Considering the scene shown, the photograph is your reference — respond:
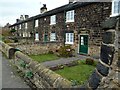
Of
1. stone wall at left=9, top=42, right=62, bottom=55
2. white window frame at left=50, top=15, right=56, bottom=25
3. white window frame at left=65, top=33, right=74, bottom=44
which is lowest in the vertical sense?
stone wall at left=9, top=42, right=62, bottom=55

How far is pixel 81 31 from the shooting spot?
20484 mm

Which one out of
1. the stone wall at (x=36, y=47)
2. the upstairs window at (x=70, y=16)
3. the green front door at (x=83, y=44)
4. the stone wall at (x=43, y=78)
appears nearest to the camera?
the stone wall at (x=43, y=78)

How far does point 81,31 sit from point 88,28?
1281 mm

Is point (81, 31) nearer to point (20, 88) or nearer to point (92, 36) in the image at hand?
point (92, 36)

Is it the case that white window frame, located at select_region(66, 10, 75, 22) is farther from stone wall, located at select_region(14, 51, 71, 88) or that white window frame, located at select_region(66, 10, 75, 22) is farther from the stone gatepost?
the stone gatepost

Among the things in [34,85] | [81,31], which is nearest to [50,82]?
[34,85]

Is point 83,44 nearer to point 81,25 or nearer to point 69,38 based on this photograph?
point 81,25

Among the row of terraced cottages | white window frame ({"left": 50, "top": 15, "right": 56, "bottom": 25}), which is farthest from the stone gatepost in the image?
white window frame ({"left": 50, "top": 15, "right": 56, "bottom": 25})

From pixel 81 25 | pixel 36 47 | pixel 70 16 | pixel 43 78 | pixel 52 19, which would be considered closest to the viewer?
pixel 43 78

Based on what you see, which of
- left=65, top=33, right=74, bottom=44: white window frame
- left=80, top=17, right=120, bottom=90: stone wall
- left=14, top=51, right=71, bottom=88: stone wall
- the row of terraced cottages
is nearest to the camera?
left=80, top=17, right=120, bottom=90: stone wall

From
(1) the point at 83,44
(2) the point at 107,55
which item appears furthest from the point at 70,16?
(2) the point at 107,55

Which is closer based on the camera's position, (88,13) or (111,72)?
(111,72)

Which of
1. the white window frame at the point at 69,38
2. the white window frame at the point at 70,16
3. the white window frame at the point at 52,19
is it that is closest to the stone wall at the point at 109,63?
the white window frame at the point at 69,38

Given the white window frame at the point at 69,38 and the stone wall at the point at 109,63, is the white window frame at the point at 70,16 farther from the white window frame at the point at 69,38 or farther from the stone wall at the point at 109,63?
the stone wall at the point at 109,63
